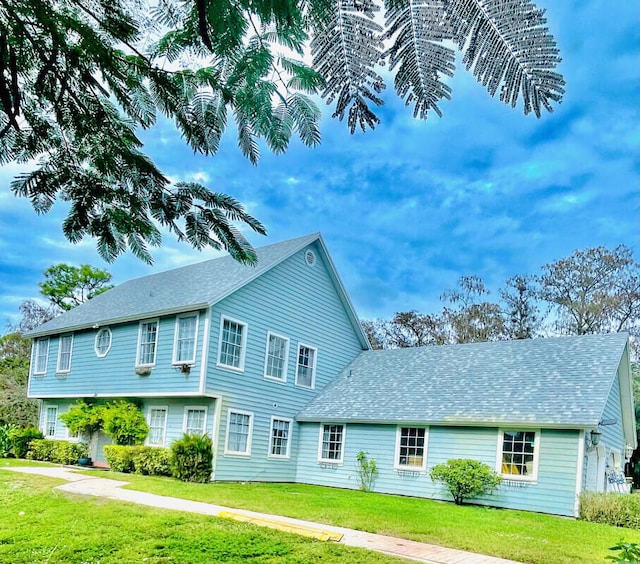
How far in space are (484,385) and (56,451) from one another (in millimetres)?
12936

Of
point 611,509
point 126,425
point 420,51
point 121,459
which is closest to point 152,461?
point 121,459

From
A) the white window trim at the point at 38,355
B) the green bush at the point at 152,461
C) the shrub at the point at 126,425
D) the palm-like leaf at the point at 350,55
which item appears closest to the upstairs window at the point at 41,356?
the white window trim at the point at 38,355

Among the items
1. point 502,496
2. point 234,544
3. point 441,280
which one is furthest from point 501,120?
point 441,280

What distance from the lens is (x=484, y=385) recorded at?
15.9 m

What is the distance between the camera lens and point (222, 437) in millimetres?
15625

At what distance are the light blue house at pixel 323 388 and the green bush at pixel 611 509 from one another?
36 centimetres

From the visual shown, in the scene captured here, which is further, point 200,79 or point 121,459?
point 121,459

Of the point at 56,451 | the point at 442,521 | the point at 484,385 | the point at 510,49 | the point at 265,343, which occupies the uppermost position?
the point at 510,49

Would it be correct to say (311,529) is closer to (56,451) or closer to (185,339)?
(185,339)

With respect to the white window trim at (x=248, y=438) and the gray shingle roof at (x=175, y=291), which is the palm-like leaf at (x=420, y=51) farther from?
the white window trim at (x=248, y=438)

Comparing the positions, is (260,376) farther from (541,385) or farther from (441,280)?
(441,280)

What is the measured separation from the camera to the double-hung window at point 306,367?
18.7m

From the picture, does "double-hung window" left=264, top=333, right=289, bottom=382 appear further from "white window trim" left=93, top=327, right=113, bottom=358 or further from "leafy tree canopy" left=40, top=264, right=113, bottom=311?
"leafy tree canopy" left=40, top=264, right=113, bottom=311

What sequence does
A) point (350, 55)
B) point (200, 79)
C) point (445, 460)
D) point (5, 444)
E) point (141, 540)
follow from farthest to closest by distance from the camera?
point (5, 444)
point (445, 460)
point (141, 540)
point (200, 79)
point (350, 55)
